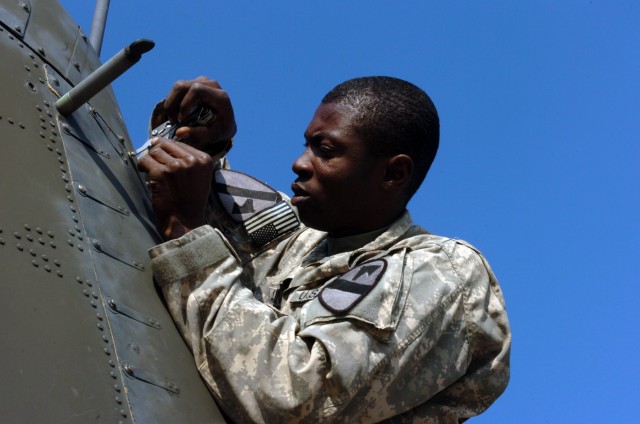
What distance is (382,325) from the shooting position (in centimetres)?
423

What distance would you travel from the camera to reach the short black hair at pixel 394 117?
16.4 feet

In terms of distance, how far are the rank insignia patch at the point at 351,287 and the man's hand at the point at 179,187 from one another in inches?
26.0

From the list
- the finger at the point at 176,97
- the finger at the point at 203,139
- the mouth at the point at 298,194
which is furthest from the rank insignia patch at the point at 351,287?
the finger at the point at 176,97

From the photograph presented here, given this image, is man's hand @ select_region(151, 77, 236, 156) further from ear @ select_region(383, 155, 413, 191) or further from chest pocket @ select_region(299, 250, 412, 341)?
chest pocket @ select_region(299, 250, 412, 341)

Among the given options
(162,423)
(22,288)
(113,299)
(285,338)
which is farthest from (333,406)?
(22,288)

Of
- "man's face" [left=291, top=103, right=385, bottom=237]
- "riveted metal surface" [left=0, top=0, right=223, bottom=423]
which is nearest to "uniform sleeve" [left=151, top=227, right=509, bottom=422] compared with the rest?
"riveted metal surface" [left=0, top=0, right=223, bottom=423]

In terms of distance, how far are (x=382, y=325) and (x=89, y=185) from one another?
52.5 inches

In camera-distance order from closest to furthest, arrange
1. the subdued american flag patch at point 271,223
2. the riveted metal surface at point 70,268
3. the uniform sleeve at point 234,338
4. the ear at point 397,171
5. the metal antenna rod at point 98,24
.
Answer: the riveted metal surface at point 70,268 < the uniform sleeve at point 234,338 < the ear at point 397,171 < the subdued american flag patch at point 271,223 < the metal antenna rod at point 98,24

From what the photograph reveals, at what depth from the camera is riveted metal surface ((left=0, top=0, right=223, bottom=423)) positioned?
3.48 meters

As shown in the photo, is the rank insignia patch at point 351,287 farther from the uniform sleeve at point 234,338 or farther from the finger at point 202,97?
the finger at point 202,97

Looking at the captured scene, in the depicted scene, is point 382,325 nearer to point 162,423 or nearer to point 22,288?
point 162,423

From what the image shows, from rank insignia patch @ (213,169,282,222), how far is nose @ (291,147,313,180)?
0.61 m

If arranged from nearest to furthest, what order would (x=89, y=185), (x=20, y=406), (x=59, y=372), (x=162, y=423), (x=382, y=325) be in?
1. (x=20, y=406)
2. (x=59, y=372)
3. (x=162, y=423)
4. (x=382, y=325)
5. (x=89, y=185)

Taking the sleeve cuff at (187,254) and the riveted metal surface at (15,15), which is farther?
the riveted metal surface at (15,15)
